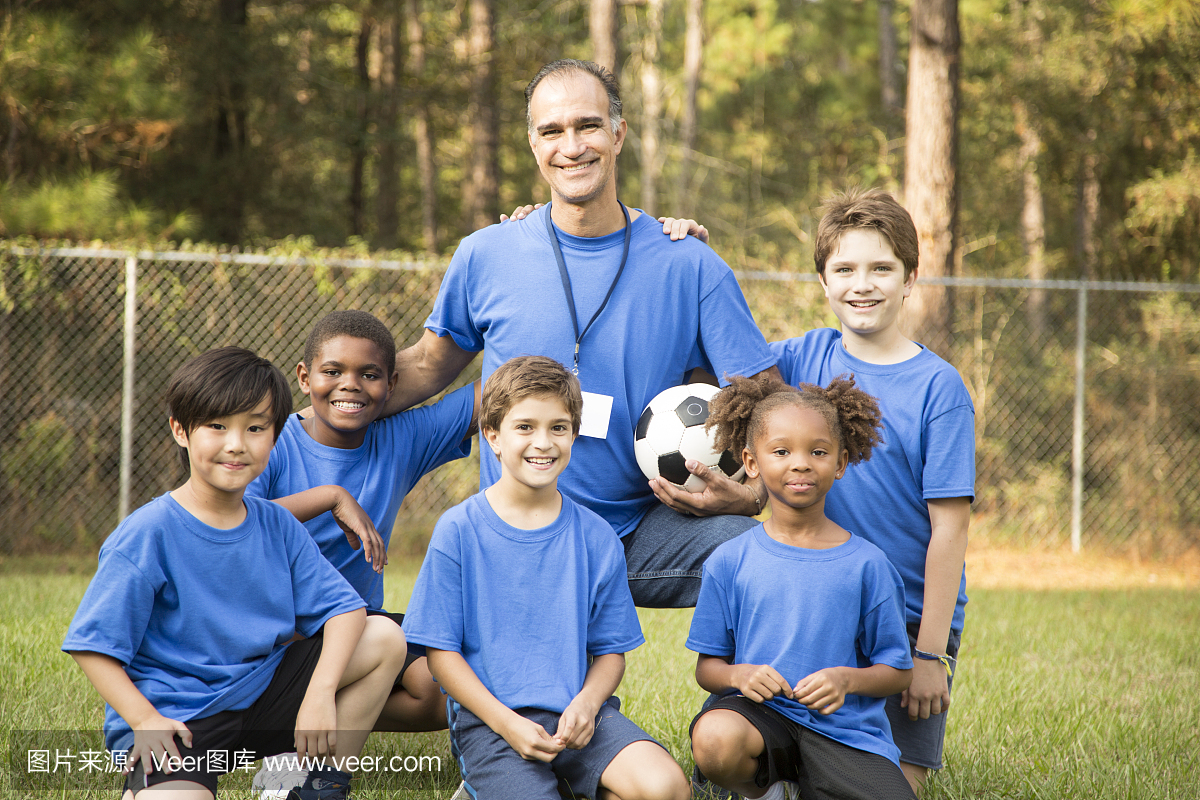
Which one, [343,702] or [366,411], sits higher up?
[366,411]

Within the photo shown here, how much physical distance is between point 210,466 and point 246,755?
2.69 ft

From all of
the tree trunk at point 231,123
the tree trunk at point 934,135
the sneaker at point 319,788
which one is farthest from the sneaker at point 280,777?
the tree trunk at point 231,123

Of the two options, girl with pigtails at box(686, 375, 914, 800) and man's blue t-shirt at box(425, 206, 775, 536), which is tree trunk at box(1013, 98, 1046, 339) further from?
girl with pigtails at box(686, 375, 914, 800)

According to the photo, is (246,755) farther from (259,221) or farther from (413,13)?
(413,13)

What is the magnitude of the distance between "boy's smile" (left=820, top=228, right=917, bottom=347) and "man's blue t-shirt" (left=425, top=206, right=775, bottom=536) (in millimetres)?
329

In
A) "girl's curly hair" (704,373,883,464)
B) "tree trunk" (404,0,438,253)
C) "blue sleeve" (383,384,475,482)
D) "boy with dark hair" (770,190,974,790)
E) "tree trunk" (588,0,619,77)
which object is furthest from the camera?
"tree trunk" (404,0,438,253)

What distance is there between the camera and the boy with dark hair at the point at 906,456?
265 cm

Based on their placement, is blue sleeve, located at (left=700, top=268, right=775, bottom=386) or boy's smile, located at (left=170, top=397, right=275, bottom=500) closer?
boy's smile, located at (left=170, top=397, right=275, bottom=500)

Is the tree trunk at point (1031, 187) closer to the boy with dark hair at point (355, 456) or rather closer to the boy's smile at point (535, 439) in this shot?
the boy with dark hair at point (355, 456)

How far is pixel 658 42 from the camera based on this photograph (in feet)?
59.0

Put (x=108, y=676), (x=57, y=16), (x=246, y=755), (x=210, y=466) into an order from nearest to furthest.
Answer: (x=108, y=676), (x=210, y=466), (x=246, y=755), (x=57, y=16)

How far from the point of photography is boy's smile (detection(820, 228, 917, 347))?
109 inches

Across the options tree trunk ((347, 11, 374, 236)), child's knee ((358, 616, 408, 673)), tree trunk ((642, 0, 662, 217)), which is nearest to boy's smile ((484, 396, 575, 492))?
child's knee ((358, 616, 408, 673))

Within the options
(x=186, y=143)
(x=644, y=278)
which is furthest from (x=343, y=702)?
(x=186, y=143)
